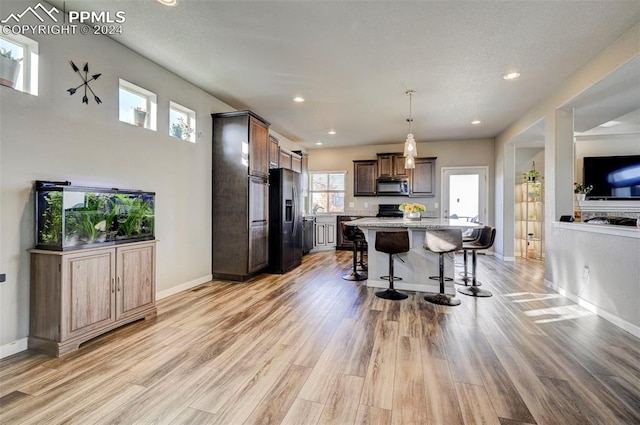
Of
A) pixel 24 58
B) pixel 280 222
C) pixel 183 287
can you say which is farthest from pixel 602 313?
pixel 24 58

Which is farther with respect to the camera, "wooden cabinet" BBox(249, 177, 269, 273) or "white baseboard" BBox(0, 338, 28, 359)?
"wooden cabinet" BBox(249, 177, 269, 273)

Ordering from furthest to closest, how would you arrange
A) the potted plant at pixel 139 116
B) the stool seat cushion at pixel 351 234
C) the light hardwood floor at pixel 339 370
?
the stool seat cushion at pixel 351 234, the potted plant at pixel 139 116, the light hardwood floor at pixel 339 370

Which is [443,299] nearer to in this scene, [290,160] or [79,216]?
[79,216]

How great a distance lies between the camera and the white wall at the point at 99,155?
84.0 inches

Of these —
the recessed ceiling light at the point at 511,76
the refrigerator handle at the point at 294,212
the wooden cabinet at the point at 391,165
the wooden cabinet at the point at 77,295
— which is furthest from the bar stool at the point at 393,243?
the wooden cabinet at the point at 391,165

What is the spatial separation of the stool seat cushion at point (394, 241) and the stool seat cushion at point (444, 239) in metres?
0.27

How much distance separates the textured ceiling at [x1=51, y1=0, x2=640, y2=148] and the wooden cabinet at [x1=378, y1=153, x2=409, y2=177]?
239 centimetres

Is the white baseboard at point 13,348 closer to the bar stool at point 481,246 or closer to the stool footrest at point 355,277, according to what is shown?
the stool footrest at point 355,277

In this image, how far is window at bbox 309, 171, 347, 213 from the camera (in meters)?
7.82

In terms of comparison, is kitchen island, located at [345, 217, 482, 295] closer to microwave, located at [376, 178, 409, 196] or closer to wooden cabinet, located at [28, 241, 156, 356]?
wooden cabinet, located at [28, 241, 156, 356]

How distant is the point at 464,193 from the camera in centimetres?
695

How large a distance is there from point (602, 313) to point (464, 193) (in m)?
4.39

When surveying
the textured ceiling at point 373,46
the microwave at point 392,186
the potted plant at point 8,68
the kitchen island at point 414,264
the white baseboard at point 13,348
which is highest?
the textured ceiling at point 373,46

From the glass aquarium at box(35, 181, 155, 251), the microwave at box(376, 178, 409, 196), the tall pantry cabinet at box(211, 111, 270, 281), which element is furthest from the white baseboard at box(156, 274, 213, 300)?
the microwave at box(376, 178, 409, 196)
